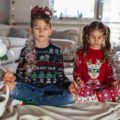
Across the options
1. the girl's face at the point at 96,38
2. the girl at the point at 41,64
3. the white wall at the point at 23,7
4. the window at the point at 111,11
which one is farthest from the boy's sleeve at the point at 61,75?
the window at the point at 111,11

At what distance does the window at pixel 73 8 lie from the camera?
4.81 m

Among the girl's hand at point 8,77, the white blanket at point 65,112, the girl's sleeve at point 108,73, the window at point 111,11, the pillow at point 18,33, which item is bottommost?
the white blanket at point 65,112

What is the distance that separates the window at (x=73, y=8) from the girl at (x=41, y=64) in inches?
125

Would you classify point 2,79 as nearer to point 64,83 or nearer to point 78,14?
point 64,83

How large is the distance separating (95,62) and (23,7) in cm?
318

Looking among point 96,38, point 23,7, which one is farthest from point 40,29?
point 23,7

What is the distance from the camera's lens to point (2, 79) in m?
1.51

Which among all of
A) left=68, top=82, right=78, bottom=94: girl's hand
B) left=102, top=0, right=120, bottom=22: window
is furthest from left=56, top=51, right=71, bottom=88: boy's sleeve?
left=102, top=0, right=120, bottom=22: window

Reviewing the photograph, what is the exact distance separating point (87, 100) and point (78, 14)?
134 inches

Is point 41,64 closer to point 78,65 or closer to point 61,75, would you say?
point 61,75

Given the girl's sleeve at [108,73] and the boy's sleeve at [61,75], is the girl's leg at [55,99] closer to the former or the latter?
the boy's sleeve at [61,75]

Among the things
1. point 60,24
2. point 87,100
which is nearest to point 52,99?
point 87,100

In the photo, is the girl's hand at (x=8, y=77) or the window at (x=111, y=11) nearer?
the girl's hand at (x=8, y=77)

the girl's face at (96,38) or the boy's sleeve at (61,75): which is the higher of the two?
the girl's face at (96,38)
